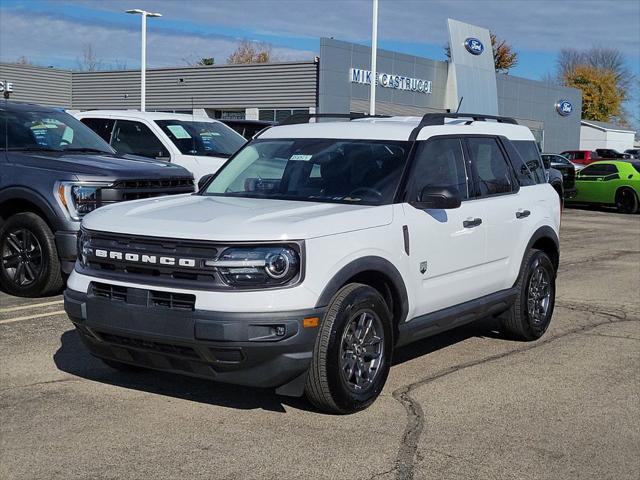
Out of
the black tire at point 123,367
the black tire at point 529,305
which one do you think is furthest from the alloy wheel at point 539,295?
the black tire at point 123,367

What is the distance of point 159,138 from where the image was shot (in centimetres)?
1220

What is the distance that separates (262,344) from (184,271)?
62cm

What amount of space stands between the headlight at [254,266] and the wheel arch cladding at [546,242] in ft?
10.6

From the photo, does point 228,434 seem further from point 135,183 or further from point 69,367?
point 135,183

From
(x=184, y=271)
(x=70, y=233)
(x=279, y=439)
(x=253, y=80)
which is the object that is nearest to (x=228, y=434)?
(x=279, y=439)

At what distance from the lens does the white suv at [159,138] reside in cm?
1209

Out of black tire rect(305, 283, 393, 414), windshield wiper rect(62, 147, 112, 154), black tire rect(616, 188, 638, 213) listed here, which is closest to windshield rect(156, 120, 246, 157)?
windshield wiper rect(62, 147, 112, 154)

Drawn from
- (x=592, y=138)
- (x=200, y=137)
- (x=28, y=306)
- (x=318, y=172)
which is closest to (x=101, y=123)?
(x=200, y=137)

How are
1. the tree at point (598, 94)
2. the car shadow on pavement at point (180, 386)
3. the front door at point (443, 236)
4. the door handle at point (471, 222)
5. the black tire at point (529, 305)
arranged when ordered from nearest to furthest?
the car shadow on pavement at point (180, 386), the front door at point (443, 236), the door handle at point (471, 222), the black tire at point (529, 305), the tree at point (598, 94)

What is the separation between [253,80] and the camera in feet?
126

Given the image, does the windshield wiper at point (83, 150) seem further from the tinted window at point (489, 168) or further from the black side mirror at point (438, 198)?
the black side mirror at point (438, 198)

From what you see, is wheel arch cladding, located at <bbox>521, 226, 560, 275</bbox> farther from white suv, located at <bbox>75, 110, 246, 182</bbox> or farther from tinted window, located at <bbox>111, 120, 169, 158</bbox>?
tinted window, located at <bbox>111, 120, 169, 158</bbox>

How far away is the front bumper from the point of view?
15.1ft

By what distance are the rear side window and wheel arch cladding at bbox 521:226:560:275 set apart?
19.7 inches
